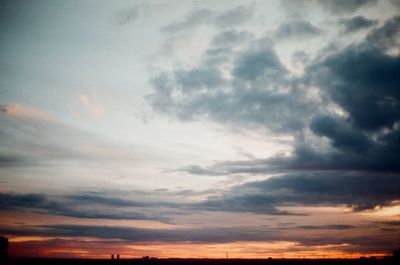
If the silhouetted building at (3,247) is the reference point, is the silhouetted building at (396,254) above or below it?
below

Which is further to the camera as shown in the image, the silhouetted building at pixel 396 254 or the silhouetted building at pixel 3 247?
the silhouetted building at pixel 396 254

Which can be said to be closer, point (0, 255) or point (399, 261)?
point (0, 255)

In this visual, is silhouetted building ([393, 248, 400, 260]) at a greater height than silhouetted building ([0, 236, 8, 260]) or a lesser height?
lesser

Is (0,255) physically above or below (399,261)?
above

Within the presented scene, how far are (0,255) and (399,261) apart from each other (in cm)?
11054

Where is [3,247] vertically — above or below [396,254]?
above

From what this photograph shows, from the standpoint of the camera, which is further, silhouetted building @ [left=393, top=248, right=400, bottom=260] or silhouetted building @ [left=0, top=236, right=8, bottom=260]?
silhouetted building @ [left=393, top=248, right=400, bottom=260]

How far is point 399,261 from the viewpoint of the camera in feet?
346

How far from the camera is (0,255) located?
181 feet

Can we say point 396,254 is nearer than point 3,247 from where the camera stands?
No
